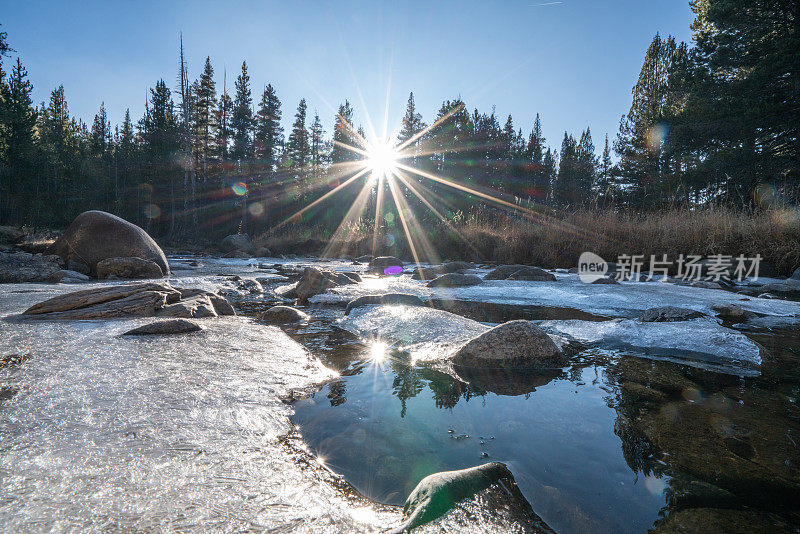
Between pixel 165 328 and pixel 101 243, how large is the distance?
21.5ft

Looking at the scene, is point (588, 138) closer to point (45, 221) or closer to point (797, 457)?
point (797, 457)


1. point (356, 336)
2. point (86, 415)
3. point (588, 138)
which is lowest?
point (356, 336)

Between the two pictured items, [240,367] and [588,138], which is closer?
[240,367]

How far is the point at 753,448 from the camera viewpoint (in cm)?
119

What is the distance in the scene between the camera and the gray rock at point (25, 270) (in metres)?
5.47

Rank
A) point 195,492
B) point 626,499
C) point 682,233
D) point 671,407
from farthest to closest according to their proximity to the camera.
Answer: point 682,233, point 671,407, point 626,499, point 195,492

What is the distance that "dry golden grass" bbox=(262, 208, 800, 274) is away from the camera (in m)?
7.43

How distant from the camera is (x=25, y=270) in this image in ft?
18.6

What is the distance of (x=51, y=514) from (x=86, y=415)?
2.04ft

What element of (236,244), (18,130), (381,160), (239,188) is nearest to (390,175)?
(381,160)

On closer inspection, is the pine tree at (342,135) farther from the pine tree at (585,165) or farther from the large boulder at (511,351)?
the large boulder at (511,351)

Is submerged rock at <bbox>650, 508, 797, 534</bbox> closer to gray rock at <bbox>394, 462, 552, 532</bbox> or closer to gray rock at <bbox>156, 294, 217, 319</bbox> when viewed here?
gray rock at <bbox>394, 462, 552, 532</bbox>

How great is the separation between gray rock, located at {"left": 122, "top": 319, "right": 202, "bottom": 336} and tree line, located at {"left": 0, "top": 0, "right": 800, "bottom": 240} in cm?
1137

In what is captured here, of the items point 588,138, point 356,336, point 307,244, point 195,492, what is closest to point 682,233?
point 356,336
